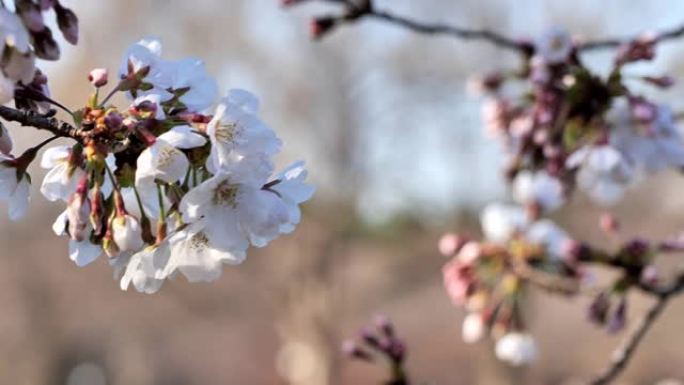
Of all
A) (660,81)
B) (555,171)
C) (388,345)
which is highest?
(660,81)

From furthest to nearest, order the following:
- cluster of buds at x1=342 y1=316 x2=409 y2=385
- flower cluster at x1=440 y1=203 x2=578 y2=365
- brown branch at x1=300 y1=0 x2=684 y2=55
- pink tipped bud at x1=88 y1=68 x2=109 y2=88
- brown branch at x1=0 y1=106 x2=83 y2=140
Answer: flower cluster at x1=440 y1=203 x2=578 y2=365
brown branch at x1=300 y1=0 x2=684 y2=55
cluster of buds at x1=342 y1=316 x2=409 y2=385
pink tipped bud at x1=88 y1=68 x2=109 y2=88
brown branch at x1=0 y1=106 x2=83 y2=140

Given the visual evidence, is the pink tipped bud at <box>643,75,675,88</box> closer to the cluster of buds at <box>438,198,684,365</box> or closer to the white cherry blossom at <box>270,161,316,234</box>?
the cluster of buds at <box>438,198,684,365</box>

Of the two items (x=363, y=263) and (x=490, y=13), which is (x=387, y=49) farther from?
(x=363, y=263)

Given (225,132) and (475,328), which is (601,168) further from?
(225,132)

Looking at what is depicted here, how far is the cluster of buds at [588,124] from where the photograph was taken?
1518 mm

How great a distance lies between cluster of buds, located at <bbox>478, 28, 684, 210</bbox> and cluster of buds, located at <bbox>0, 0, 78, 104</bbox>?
100 cm

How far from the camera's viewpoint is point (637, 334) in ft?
5.59

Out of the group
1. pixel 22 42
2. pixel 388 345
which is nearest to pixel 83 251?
pixel 22 42

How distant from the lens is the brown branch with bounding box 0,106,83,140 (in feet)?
2.51

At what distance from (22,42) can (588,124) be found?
1075mm

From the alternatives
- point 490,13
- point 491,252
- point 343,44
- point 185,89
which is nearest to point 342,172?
point 343,44

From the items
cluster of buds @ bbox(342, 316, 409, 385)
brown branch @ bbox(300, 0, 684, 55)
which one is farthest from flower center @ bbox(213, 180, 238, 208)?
brown branch @ bbox(300, 0, 684, 55)

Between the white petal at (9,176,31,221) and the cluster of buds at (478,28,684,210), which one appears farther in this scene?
the cluster of buds at (478,28,684,210)

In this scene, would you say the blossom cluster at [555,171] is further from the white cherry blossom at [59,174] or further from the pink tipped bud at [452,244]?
the white cherry blossom at [59,174]
